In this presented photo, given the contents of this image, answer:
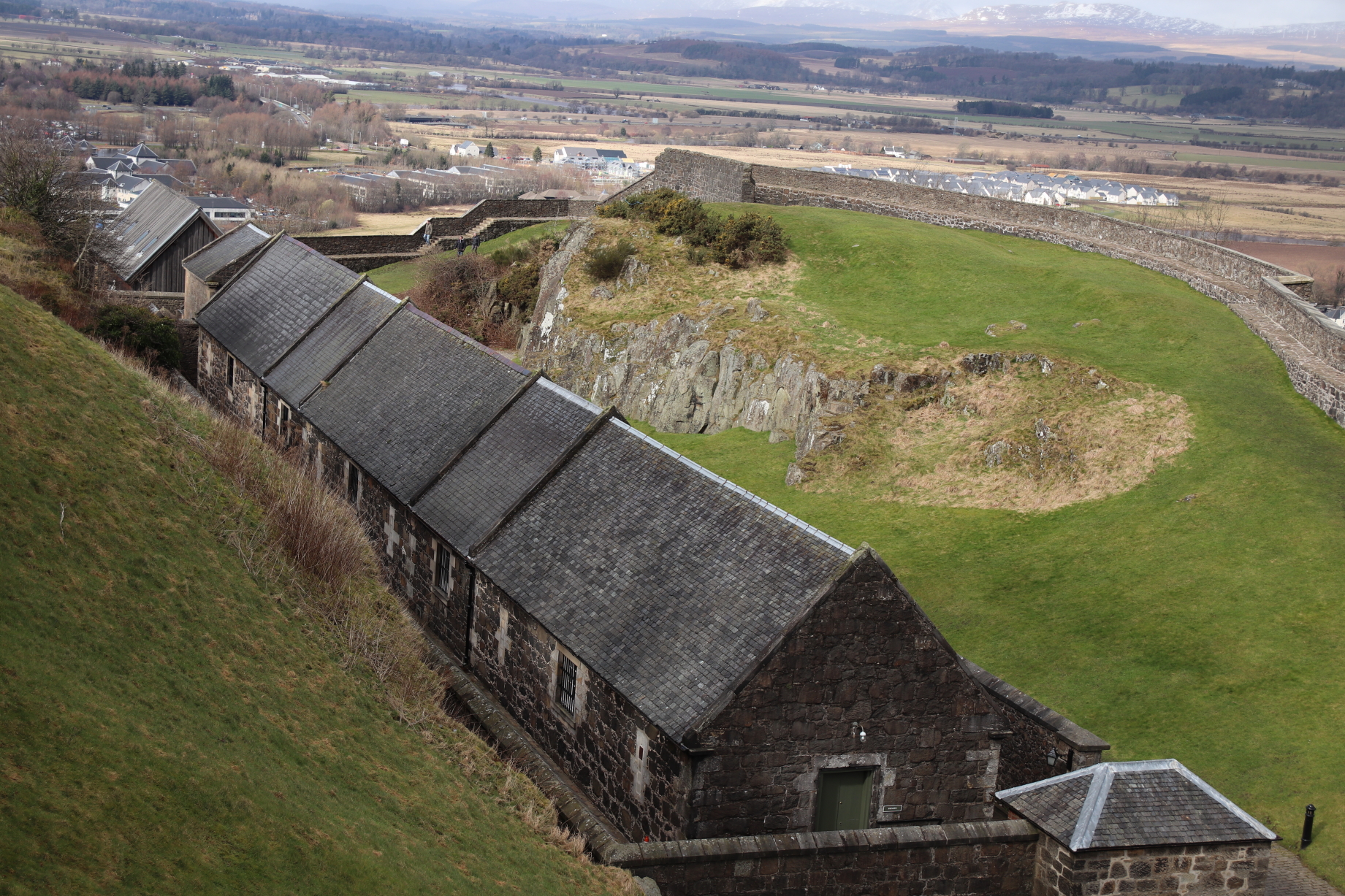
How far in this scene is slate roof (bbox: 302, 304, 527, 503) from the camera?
23984 mm

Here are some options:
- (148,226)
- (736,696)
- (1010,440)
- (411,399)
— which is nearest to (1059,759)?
(736,696)

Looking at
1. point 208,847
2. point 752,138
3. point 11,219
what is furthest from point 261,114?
point 208,847

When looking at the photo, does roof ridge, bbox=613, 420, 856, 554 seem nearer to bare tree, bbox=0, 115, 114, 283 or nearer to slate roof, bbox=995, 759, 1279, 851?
slate roof, bbox=995, 759, 1279, 851

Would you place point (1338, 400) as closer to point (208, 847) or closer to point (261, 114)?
point (208, 847)

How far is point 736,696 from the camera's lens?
15.0 metres

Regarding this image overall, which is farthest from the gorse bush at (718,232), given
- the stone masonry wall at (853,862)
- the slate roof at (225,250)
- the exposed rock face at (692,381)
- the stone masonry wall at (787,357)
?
the stone masonry wall at (853,862)

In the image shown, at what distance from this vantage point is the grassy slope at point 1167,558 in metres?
20.3

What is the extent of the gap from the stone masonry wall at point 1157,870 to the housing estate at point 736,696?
0.10 feet

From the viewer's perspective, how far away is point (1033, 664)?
22875 mm

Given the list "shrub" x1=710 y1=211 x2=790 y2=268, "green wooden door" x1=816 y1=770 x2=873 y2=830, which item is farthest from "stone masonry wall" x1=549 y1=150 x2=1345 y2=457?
"green wooden door" x1=816 y1=770 x2=873 y2=830

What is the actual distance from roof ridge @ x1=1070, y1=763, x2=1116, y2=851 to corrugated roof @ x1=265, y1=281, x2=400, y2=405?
820 inches

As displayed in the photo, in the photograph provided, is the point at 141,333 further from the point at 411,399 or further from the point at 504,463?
the point at 504,463

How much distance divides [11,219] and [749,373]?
75.4 feet

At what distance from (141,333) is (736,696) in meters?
25.8
